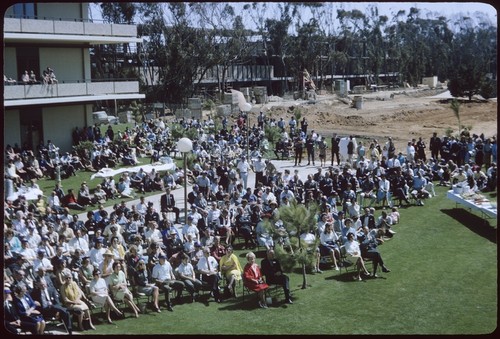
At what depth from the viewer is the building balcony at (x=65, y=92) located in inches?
1083

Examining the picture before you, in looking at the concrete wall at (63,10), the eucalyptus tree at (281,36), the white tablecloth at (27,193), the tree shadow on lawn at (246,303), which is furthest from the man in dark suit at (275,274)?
the eucalyptus tree at (281,36)

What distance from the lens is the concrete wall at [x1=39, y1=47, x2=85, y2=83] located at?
99.7ft

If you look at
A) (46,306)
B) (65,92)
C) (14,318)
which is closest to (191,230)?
(46,306)

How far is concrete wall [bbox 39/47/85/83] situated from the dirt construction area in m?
14.9

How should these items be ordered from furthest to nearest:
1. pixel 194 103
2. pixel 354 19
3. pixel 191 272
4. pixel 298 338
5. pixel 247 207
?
pixel 354 19 < pixel 194 103 < pixel 247 207 < pixel 191 272 < pixel 298 338

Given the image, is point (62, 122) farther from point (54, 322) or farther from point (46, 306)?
point (46, 306)

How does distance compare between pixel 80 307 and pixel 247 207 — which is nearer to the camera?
pixel 80 307

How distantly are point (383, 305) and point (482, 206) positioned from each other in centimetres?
727

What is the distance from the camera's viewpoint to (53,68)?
31.0 m

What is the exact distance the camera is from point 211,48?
63.3 metres

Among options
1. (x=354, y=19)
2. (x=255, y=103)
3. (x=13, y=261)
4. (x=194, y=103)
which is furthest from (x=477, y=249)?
(x=354, y=19)

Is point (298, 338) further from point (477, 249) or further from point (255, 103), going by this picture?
point (255, 103)

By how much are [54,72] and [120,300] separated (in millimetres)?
21634

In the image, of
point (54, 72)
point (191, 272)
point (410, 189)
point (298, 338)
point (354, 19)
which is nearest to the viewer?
point (298, 338)
